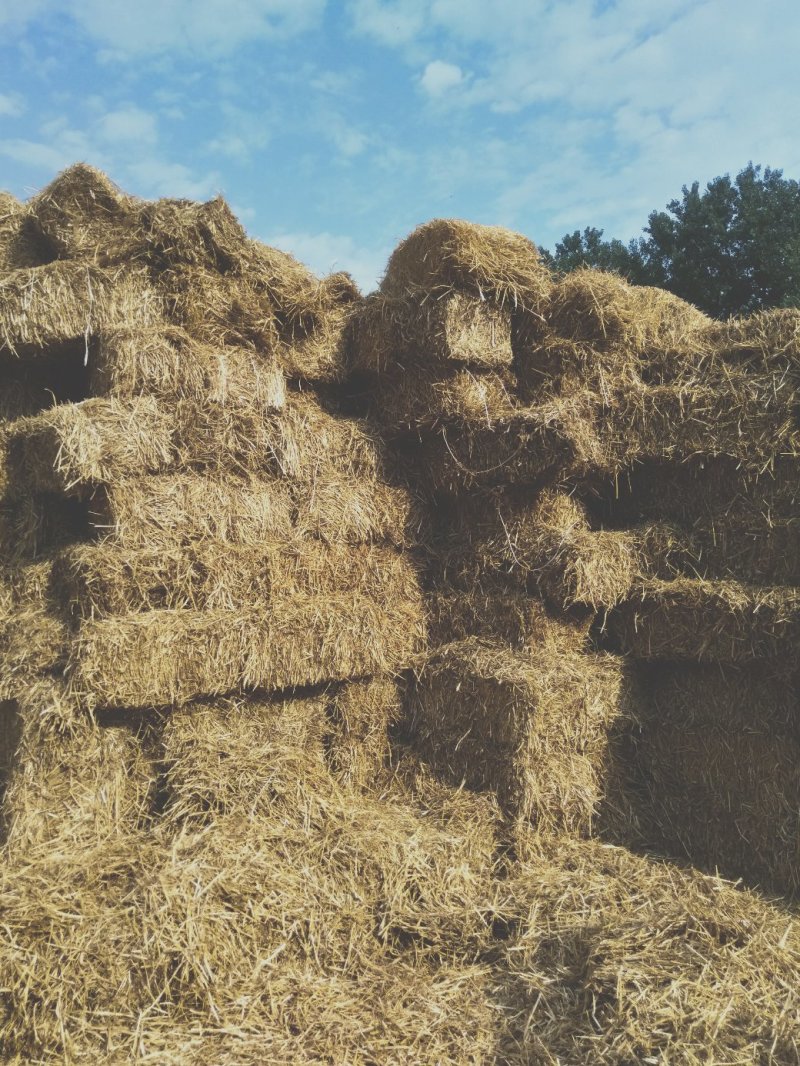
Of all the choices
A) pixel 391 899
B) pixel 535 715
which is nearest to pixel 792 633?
pixel 535 715

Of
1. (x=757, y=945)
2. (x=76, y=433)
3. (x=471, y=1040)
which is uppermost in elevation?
(x=76, y=433)

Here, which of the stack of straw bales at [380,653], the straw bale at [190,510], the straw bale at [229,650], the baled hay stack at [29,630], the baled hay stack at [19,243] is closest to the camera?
the stack of straw bales at [380,653]

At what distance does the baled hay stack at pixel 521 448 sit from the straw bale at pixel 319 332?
0.94m

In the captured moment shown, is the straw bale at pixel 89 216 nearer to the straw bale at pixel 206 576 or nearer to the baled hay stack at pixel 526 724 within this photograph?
the straw bale at pixel 206 576

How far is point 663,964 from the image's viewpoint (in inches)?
149

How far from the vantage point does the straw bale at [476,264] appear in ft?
19.0

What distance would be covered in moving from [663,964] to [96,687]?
3.08 metres

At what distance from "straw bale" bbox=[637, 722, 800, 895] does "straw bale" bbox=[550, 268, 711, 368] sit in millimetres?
2593

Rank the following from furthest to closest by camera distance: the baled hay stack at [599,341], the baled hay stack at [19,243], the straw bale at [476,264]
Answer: the baled hay stack at [599,341] → the straw bale at [476,264] → the baled hay stack at [19,243]

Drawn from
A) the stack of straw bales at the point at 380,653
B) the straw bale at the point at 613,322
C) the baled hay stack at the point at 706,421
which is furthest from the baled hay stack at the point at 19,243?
the baled hay stack at the point at 706,421

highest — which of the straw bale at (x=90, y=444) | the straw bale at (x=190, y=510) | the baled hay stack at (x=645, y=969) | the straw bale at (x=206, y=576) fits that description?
the straw bale at (x=90, y=444)

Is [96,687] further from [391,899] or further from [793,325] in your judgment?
[793,325]

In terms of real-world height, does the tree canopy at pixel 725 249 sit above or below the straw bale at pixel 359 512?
above

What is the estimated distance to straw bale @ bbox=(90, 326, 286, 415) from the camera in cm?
510
